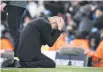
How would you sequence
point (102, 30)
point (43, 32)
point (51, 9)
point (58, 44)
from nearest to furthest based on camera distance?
1. point (43, 32)
2. point (58, 44)
3. point (102, 30)
4. point (51, 9)

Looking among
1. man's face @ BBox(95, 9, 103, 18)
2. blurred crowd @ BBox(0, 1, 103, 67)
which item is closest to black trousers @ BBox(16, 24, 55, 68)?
blurred crowd @ BBox(0, 1, 103, 67)

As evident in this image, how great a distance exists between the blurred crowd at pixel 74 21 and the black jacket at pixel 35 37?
4529 millimetres

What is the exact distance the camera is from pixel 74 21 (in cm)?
1844

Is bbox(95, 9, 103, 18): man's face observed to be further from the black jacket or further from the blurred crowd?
the black jacket

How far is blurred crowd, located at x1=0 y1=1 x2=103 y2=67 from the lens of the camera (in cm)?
1641

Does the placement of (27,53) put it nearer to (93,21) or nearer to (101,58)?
(101,58)

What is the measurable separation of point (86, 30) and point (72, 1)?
2040 millimetres

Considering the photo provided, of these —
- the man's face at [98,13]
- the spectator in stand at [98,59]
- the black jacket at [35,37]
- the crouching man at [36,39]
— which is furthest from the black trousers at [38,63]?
the man's face at [98,13]

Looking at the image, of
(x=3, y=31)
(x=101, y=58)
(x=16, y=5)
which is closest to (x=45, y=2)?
(x=3, y=31)

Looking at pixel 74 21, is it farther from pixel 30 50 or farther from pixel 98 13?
pixel 30 50

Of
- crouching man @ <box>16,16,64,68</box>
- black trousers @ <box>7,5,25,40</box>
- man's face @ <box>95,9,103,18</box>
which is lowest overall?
crouching man @ <box>16,16,64,68</box>

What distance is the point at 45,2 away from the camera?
19.1 metres

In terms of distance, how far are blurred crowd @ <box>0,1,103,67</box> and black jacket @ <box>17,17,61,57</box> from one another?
453 cm

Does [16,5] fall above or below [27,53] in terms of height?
above
